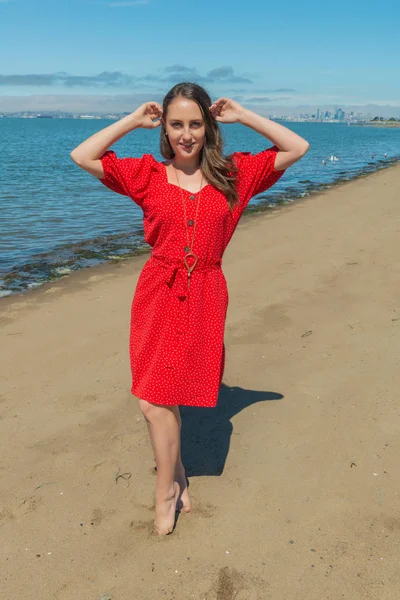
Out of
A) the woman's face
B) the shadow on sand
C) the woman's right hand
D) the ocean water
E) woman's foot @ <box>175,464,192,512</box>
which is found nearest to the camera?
the woman's face

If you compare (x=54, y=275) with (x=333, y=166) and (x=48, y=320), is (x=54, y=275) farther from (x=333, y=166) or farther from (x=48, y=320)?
(x=333, y=166)

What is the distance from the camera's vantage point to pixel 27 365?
4.96 m

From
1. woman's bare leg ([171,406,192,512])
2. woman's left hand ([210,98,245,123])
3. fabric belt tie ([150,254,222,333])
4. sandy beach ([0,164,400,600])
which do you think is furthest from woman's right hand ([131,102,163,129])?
sandy beach ([0,164,400,600])

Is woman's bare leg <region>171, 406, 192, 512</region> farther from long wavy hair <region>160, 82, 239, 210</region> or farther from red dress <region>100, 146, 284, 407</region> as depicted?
long wavy hair <region>160, 82, 239, 210</region>

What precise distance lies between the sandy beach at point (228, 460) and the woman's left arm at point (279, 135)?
6.19 feet

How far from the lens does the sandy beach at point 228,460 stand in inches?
107

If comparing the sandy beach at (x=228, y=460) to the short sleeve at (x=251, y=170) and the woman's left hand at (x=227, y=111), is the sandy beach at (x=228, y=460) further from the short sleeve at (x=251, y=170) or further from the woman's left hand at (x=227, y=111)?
the woman's left hand at (x=227, y=111)

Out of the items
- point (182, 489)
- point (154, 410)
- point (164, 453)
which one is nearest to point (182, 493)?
point (182, 489)

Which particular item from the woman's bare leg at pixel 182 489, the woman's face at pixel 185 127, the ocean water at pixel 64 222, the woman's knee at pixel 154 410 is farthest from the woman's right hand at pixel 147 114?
the woman's bare leg at pixel 182 489

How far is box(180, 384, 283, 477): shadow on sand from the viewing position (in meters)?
3.64

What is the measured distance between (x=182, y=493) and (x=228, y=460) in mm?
536

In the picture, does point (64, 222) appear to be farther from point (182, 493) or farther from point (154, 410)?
point (154, 410)

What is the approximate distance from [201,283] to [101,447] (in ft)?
5.12

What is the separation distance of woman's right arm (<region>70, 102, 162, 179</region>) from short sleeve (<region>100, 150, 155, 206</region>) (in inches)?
1.7
